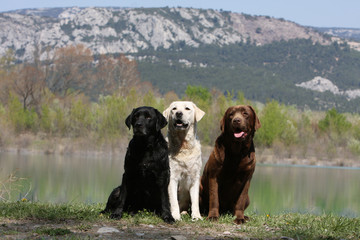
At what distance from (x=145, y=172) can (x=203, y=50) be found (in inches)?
5631

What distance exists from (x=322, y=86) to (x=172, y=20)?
54.8 meters

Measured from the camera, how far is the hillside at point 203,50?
115562mm

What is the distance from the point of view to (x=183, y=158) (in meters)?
6.68

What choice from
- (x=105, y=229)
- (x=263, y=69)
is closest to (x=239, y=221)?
(x=105, y=229)

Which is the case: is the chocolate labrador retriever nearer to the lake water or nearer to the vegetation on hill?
the lake water

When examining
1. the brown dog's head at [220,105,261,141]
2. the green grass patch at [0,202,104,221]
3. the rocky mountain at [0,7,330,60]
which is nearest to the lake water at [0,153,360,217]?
the green grass patch at [0,202,104,221]

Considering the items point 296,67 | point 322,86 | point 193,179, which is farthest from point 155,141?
point 296,67

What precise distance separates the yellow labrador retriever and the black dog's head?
1.07 feet

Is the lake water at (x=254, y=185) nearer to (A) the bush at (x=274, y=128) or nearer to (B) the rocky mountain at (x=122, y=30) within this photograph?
(A) the bush at (x=274, y=128)

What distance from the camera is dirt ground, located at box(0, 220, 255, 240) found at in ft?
16.5

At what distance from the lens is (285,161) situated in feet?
124

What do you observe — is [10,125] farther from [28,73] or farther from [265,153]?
[265,153]

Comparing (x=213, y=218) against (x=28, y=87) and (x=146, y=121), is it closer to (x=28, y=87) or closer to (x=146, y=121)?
(x=146, y=121)

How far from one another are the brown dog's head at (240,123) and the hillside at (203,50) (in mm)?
100937
